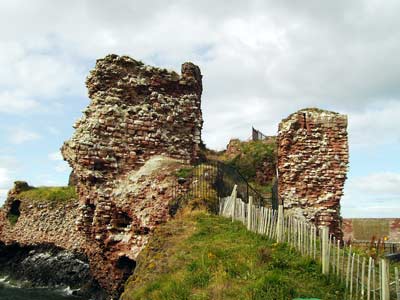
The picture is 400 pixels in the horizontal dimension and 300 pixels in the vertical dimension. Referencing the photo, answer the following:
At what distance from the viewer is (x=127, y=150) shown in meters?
15.0

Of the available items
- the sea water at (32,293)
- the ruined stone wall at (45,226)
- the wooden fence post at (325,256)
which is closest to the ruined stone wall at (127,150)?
the wooden fence post at (325,256)

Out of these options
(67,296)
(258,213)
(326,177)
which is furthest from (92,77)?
(67,296)

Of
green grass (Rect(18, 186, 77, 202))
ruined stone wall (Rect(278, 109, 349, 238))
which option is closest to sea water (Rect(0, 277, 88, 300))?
green grass (Rect(18, 186, 77, 202))

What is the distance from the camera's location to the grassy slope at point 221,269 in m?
7.24

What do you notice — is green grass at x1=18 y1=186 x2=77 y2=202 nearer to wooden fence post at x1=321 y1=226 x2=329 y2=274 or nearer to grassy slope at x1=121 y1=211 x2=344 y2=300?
grassy slope at x1=121 y1=211 x2=344 y2=300

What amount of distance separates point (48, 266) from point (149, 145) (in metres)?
17.3

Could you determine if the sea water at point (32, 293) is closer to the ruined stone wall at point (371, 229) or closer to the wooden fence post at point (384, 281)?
the ruined stone wall at point (371, 229)

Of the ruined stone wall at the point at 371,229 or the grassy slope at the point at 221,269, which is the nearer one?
the grassy slope at the point at 221,269

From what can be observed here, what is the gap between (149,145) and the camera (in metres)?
15.4

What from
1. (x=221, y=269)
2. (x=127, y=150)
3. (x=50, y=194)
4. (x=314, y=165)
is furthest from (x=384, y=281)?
(x=50, y=194)

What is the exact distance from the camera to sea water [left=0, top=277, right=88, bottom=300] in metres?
22.5

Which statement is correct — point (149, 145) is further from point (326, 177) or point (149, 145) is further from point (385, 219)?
point (385, 219)

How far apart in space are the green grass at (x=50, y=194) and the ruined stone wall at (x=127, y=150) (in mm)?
14341

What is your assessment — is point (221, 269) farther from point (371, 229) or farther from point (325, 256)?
point (371, 229)
